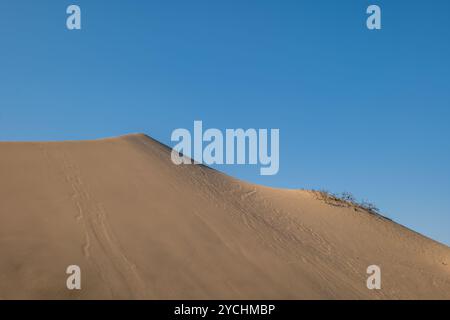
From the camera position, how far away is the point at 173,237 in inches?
506

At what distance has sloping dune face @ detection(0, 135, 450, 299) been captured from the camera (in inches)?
410

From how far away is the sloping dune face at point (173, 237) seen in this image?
10.4 metres

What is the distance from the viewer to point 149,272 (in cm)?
1072

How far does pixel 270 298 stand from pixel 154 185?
6.94 metres

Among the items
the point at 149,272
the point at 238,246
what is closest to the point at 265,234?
the point at 238,246

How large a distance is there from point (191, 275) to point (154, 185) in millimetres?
5887

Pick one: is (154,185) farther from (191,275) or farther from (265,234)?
(191,275)

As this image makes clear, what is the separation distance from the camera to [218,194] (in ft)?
58.7

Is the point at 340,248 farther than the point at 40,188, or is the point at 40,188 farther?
the point at 340,248

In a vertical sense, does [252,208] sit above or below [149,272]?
above

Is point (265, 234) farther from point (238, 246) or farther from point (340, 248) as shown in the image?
point (340, 248)
